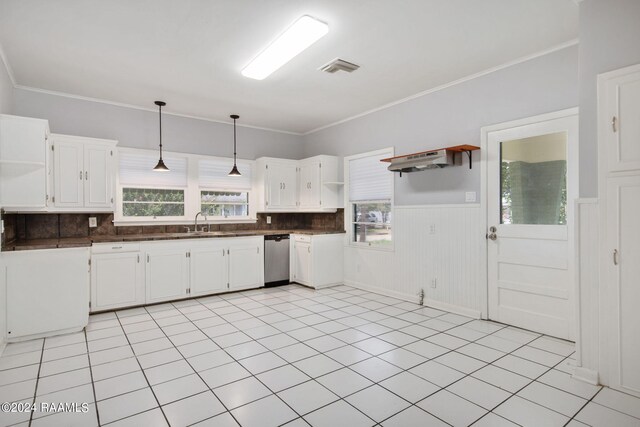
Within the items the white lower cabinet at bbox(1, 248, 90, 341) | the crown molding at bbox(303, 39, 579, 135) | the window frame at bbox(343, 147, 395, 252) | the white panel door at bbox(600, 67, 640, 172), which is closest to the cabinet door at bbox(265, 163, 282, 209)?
the window frame at bbox(343, 147, 395, 252)

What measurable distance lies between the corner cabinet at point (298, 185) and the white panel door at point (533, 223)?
2.68 meters

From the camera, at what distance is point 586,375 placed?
97.1 inches

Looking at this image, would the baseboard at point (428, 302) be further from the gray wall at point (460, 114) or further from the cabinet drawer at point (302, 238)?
the gray wall at point (460, 114)

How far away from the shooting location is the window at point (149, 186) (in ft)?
16.1

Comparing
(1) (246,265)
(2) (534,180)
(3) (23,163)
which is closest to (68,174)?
(3) (23,163)

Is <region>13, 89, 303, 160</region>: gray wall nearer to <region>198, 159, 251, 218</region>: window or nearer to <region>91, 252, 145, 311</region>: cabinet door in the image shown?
<region>198, 159, 251, 218</region>: window

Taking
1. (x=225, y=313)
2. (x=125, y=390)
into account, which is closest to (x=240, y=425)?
(x=125, y=390)

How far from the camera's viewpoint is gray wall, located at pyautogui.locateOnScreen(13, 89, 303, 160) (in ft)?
14.3

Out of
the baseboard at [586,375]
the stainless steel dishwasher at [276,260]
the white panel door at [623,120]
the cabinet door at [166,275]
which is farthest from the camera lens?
the stainless steel dishwasher at [276,260]

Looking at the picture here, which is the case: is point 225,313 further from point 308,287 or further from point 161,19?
point 161,19

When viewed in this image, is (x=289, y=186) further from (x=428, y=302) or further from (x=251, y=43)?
(x=251, y=43)

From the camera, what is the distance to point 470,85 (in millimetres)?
3934

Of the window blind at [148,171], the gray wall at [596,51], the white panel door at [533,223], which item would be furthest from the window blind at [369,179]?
the window blind at [148,171]

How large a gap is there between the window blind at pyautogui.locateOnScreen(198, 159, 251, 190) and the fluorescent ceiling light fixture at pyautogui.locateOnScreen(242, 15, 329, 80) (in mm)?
2233
